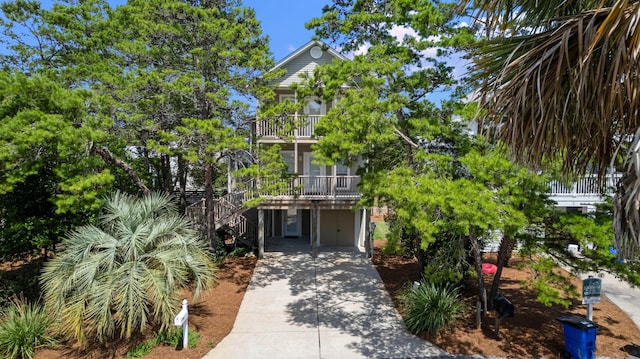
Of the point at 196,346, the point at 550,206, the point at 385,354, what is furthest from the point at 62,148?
the point at 550,206

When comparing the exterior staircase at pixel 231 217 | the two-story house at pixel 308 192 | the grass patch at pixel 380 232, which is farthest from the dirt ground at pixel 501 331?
the grass patch at pixel 380 232

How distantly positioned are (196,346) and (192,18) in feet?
31.9

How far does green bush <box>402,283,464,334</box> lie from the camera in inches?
325

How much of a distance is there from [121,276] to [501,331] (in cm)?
854

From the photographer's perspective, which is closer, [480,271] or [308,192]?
[480,271]

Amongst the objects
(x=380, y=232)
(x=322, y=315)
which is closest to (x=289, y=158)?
(x=380, y=232)

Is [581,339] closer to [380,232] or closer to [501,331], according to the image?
[501,331]

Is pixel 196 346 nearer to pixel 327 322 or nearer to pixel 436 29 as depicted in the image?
pixel 327 322

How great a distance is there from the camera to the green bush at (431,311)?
8.26 metres

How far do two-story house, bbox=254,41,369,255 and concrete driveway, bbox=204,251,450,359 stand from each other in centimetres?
262

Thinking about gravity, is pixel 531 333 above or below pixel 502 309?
below

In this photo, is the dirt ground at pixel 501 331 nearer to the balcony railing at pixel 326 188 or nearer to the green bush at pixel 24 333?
the green bush at pixel 24 333

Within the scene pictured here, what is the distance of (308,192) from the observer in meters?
15.3

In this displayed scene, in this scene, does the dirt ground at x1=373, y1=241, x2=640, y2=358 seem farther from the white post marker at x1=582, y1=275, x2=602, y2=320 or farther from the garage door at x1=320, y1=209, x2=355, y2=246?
the garage door at x1=320, y1=209, x2=355, y2=246
